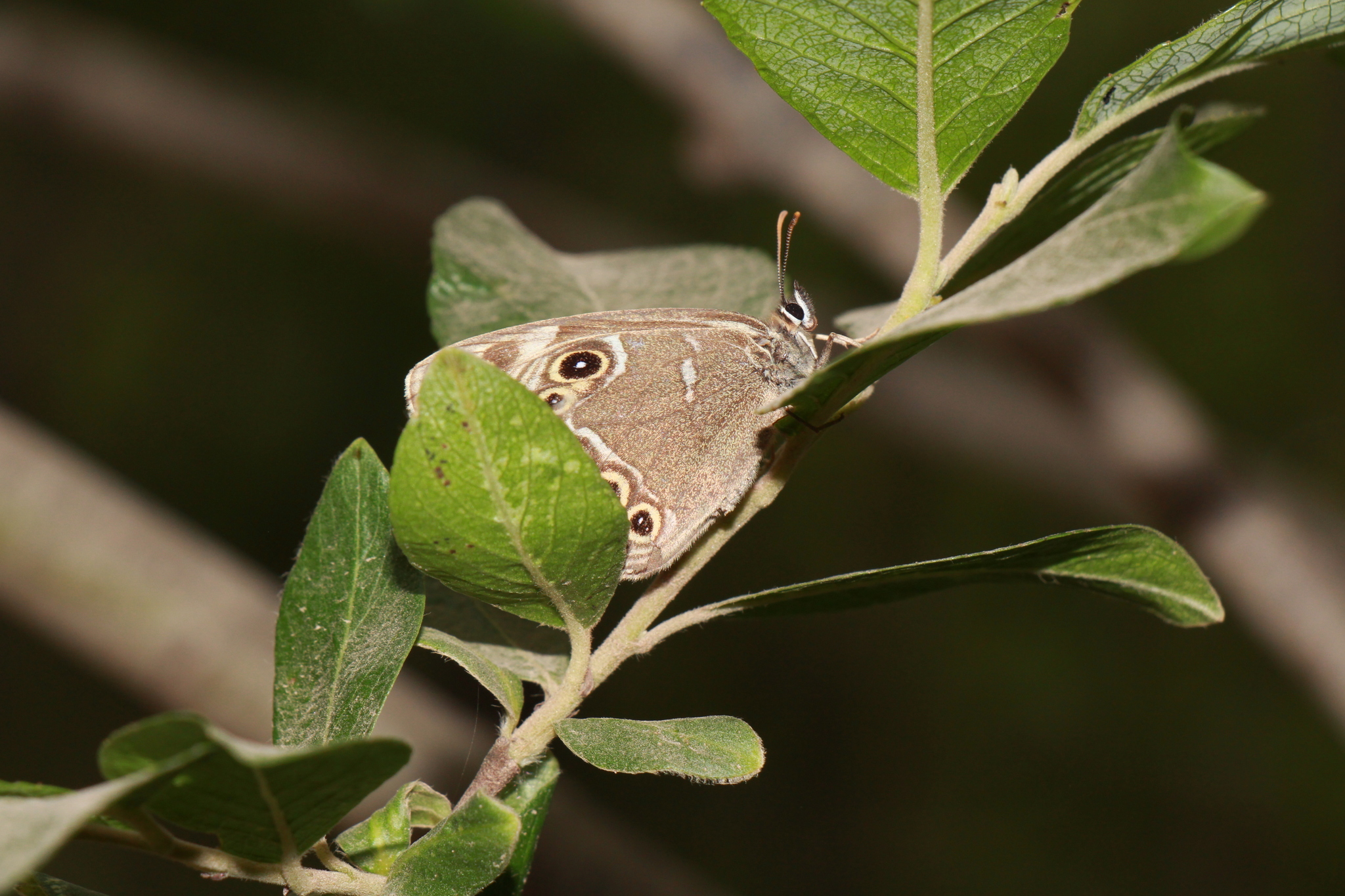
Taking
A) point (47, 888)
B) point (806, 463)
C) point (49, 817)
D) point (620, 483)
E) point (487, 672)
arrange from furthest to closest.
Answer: point (806, 463)
point (620, 483)
point (487, 672)
point (47, 888)
point (49, 817)

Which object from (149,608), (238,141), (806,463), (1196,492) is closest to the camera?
(149,608)

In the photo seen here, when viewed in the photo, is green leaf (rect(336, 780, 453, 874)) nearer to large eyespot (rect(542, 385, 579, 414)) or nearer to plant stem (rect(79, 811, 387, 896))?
plant stem (rect(79, 811, 387, 896))

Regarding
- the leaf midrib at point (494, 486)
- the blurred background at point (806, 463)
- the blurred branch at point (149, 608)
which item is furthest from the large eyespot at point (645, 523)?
the blurred background at point (806, 463)

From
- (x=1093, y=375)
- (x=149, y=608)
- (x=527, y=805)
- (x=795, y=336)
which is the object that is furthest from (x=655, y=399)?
(x=1093, y=375)

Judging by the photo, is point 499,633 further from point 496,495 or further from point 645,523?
point 496,495

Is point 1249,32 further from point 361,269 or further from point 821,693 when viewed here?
point 821,693

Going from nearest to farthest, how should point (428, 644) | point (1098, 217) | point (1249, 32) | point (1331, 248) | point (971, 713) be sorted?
point (1098, 217) < point (1249, 32) < point (428, 644) < point (1331, 248) < point (971, 713)

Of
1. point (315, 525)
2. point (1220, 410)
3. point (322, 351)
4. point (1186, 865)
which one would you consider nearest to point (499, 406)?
point (315, 525)
